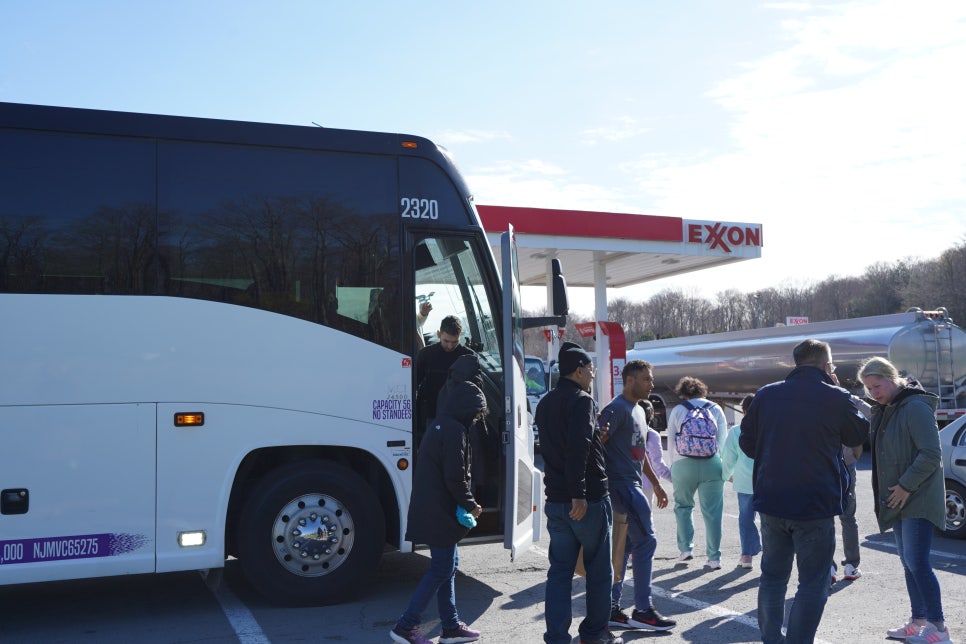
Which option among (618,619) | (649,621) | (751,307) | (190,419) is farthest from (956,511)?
(751,307)

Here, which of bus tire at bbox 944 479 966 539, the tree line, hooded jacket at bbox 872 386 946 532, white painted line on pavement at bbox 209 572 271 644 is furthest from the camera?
the tree line

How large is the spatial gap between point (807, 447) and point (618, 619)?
7.06ft

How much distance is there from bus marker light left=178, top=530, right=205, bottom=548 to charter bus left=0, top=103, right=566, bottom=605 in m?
0.03

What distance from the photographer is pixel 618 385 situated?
21422 millimetres

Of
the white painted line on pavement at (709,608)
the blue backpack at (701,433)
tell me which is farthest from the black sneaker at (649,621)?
the blue backpack at (701,433)

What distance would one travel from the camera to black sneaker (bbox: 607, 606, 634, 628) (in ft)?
20.4

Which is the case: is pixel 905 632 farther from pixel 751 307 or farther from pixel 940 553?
pixel 751 307

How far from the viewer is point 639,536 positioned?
623 centimetres

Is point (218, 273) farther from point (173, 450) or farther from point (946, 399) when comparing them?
point (946, 399)

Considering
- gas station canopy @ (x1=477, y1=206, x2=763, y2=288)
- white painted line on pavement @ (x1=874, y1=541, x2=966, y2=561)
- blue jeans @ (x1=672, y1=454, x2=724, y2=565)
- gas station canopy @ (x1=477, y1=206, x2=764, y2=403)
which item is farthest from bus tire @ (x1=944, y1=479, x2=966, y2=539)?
gas station canopy @ (x1=477, y1=206, x2=763, y2=288)

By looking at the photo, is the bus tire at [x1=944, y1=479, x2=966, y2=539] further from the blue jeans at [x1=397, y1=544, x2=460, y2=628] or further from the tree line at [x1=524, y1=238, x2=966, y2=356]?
the tree line at [x1=524, y1=238, x2=966, y2=356]

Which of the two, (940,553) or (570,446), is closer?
(570,446)

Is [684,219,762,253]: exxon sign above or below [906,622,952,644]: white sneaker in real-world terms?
above

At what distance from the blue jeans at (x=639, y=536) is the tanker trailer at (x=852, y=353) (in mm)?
11367
